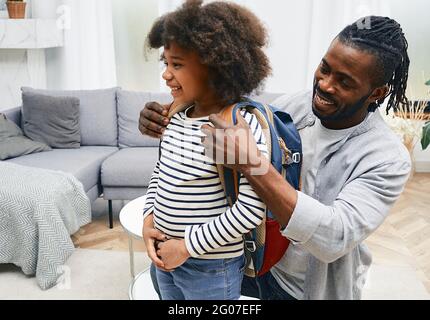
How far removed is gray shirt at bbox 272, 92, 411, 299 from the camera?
0.76m

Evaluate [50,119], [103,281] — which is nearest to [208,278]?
[103,281]

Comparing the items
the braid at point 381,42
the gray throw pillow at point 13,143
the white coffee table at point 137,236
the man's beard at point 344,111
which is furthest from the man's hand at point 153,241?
the gray throw pillow at point 13,143

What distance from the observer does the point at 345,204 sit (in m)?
0.79

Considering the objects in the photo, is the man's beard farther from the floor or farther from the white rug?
the floor

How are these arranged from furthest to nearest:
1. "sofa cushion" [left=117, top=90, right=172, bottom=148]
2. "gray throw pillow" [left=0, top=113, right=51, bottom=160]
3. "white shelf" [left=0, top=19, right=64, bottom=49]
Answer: "white shelf" [left=0, top=19, right=64, bottom=49]
"sofa cushion" [left=117, top=90, right=172, bottom=148]
"gray throw pillow" [left=0, top=113, right=51, bottom=160]

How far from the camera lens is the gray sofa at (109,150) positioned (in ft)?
8.82

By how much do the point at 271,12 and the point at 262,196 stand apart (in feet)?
10.4

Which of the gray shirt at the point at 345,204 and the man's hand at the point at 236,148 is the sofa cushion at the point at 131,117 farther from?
the man's hand at the point at 236,148

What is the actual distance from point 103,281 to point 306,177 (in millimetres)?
1541

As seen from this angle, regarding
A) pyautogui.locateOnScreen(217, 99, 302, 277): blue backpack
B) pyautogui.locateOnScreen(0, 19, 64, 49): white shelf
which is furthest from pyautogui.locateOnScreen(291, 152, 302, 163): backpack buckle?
pyautogui.locateOnScreen(0, 19, 64, 49): white shelf

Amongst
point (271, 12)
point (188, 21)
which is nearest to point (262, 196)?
point (188, 21)

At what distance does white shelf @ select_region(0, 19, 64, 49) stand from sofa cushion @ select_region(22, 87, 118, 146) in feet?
1.36

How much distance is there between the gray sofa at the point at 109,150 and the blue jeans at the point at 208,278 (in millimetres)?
1784
